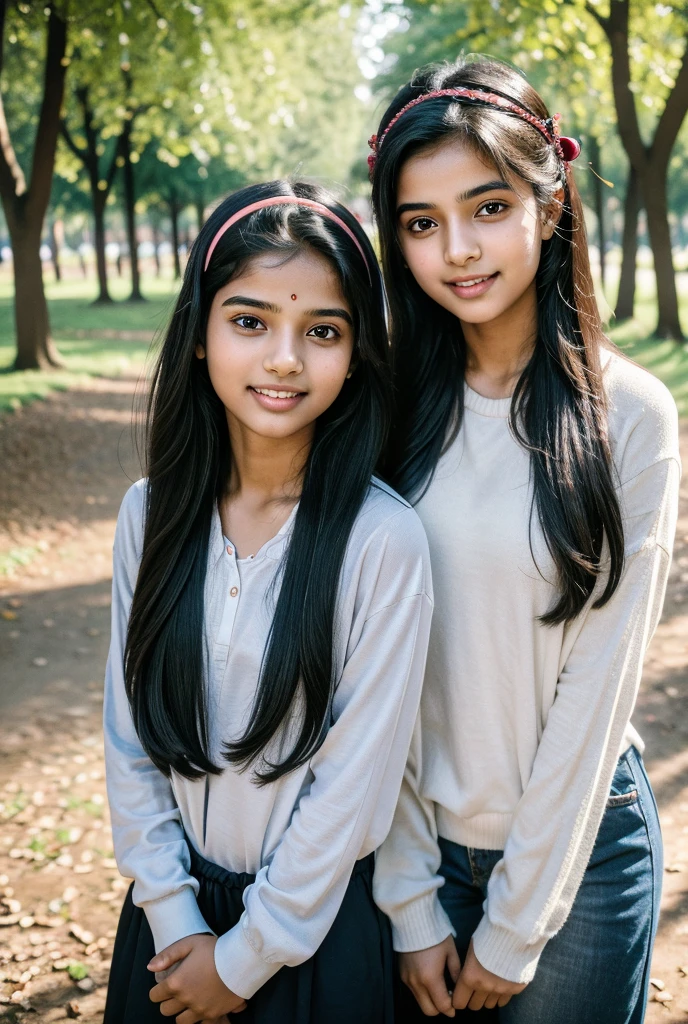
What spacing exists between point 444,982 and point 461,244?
1673 millimetres

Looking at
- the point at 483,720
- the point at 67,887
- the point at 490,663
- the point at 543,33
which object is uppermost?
the point at 543,33

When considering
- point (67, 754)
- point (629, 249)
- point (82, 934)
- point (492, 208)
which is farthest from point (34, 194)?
point (492, 208)

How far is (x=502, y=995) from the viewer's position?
6.97ft

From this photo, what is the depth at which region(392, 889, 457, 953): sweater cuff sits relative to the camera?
2.12m

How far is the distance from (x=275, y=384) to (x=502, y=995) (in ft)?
4.86

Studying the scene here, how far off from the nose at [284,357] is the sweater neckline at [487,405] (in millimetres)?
472

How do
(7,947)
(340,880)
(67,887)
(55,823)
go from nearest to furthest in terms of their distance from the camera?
(340,880) < (7,947) < (67,887) < (55,823)

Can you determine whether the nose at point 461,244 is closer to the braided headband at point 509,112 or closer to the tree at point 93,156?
the braided headband at point 509,112

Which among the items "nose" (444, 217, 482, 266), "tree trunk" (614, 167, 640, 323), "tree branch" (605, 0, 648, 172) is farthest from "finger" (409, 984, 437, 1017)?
"tree trunk" (614, 167, 640, 323)

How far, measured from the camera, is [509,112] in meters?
2.12

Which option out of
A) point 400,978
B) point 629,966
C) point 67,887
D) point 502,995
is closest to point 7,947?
point 67,887

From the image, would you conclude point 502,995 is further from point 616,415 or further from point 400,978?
point 616,415

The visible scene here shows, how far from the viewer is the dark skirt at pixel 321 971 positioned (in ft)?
6.80

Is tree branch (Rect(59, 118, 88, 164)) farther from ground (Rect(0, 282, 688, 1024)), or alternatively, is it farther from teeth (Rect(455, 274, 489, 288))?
teeth (Rect(455, 274, 489, 288))
